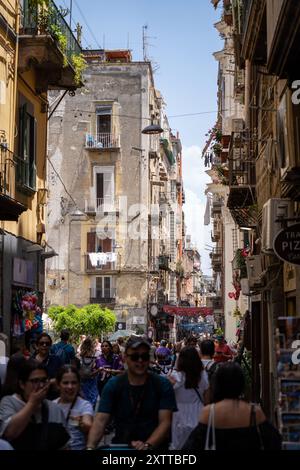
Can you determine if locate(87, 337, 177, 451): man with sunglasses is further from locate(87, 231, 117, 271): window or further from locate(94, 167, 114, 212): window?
locate(94, 167, 114, 212): window

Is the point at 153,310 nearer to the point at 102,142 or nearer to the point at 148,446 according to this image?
the point at 102,142

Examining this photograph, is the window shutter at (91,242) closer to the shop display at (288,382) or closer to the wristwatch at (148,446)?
the shop display at (288,382)

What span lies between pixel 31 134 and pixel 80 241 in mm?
26879

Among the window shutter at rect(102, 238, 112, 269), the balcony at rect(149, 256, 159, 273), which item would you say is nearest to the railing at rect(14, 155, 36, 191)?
the window shutter at rect(102, 238, 112, 269)

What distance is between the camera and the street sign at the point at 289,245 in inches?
341

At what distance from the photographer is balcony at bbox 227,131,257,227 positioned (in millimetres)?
17719

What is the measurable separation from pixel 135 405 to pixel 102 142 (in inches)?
1607

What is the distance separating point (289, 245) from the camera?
869cm

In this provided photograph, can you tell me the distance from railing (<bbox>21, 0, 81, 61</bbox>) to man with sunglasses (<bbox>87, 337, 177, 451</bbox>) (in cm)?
1207

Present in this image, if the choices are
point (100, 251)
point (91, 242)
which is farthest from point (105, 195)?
point (100, 251)

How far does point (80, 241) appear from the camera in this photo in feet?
146

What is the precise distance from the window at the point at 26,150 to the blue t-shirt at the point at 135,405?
11128mm

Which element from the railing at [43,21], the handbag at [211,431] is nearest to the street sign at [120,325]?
the railing at [43,21]
